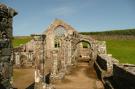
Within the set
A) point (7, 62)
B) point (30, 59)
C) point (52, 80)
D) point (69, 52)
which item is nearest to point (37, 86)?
point (52, 80)

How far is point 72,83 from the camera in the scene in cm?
2189

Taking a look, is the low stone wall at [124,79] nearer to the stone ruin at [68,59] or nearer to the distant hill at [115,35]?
the stone ruin at [68,59]

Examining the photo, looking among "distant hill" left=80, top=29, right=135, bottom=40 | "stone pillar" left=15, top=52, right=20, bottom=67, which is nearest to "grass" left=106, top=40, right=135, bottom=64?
"distant hill" left=80, top=29, right=135, bottom=40

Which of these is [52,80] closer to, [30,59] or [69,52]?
[69,52]

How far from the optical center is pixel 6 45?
7.49m

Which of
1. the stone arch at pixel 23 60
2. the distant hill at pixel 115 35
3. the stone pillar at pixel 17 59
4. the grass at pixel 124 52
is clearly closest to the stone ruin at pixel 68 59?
the stone arch at pixel 23 60

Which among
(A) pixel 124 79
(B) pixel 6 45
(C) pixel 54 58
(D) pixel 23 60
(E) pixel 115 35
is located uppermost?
(E) pixel 115 35

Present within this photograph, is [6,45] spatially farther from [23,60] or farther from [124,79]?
[23,60]

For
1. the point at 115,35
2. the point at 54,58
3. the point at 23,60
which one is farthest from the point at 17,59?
the point at 115,35

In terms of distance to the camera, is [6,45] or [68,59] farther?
[68,59]

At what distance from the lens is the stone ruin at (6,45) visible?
7238 millimetres

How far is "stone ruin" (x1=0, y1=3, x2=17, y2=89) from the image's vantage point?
23.7 ft

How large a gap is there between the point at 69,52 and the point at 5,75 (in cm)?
2614

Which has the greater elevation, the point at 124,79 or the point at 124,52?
the point at 124,52
